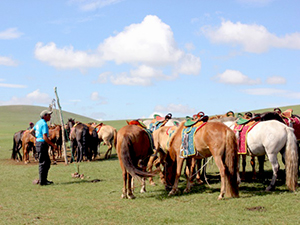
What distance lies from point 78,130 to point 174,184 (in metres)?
9.58

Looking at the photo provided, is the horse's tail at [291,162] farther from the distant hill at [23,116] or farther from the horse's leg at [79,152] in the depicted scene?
the distant hill at [23,116]

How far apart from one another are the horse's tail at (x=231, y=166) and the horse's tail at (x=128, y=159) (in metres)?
1.67

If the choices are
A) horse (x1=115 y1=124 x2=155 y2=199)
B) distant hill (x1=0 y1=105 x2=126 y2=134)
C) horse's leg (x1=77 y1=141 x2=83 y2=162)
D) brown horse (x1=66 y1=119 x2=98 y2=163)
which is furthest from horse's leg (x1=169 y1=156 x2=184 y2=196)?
distant hill (x1=0 y1=105 x2=126 y2=134)

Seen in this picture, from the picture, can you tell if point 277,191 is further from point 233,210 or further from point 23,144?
point 23,144

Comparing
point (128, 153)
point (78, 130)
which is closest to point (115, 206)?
point (128, 153)

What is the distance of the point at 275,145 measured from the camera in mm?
8281

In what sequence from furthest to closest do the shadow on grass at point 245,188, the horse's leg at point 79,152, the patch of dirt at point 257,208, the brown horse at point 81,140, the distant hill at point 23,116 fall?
1. the distant hill at point 23,116
2. the brown horse at point 81,140
3. the horse's leg at point 79,152
4. the shadow on grass at point 245,188
5. the patch of dirt at point 257,208

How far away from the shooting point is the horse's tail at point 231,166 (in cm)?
743

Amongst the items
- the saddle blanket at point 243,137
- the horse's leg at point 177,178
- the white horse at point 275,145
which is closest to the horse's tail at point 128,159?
the horse's leg at point 177,178

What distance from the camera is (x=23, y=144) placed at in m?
17.2

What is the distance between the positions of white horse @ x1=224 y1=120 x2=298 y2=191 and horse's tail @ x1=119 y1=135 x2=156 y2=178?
309 cm

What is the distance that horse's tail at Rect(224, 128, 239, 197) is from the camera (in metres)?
7.43

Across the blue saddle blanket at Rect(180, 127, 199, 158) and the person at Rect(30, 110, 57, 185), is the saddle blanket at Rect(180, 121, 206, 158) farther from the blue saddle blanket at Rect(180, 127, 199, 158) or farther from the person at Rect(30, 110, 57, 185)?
the person at Rect(30, 110, 57, 185)

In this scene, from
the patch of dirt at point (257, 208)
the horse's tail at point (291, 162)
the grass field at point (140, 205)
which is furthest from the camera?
the horse's tail at point (291, 162)
